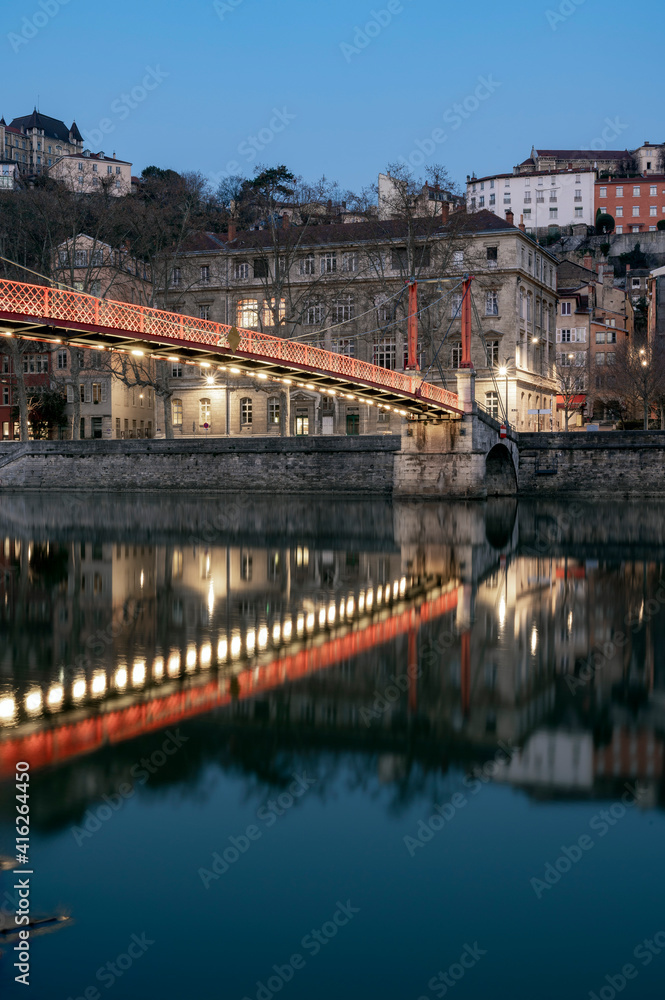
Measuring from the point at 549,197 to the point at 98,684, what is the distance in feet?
331

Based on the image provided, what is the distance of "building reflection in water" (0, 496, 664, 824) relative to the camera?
7074 millimetres

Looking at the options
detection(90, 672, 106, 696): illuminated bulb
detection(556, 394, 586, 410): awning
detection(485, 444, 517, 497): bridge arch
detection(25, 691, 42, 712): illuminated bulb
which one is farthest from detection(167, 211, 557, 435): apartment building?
detection(25, 691, 42, 712): illuminated bulb

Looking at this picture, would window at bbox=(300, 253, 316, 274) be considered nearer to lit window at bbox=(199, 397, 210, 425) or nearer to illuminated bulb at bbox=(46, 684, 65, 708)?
lit window at bbox=(199, 397, 210, 425)

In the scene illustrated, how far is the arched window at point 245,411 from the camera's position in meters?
55.3

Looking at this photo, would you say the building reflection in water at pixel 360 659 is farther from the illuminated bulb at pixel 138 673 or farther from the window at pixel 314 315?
the window at pixel 314 315

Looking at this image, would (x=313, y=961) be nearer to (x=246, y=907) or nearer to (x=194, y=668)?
(x=246, y=907)

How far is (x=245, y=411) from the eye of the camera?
55.4 m
